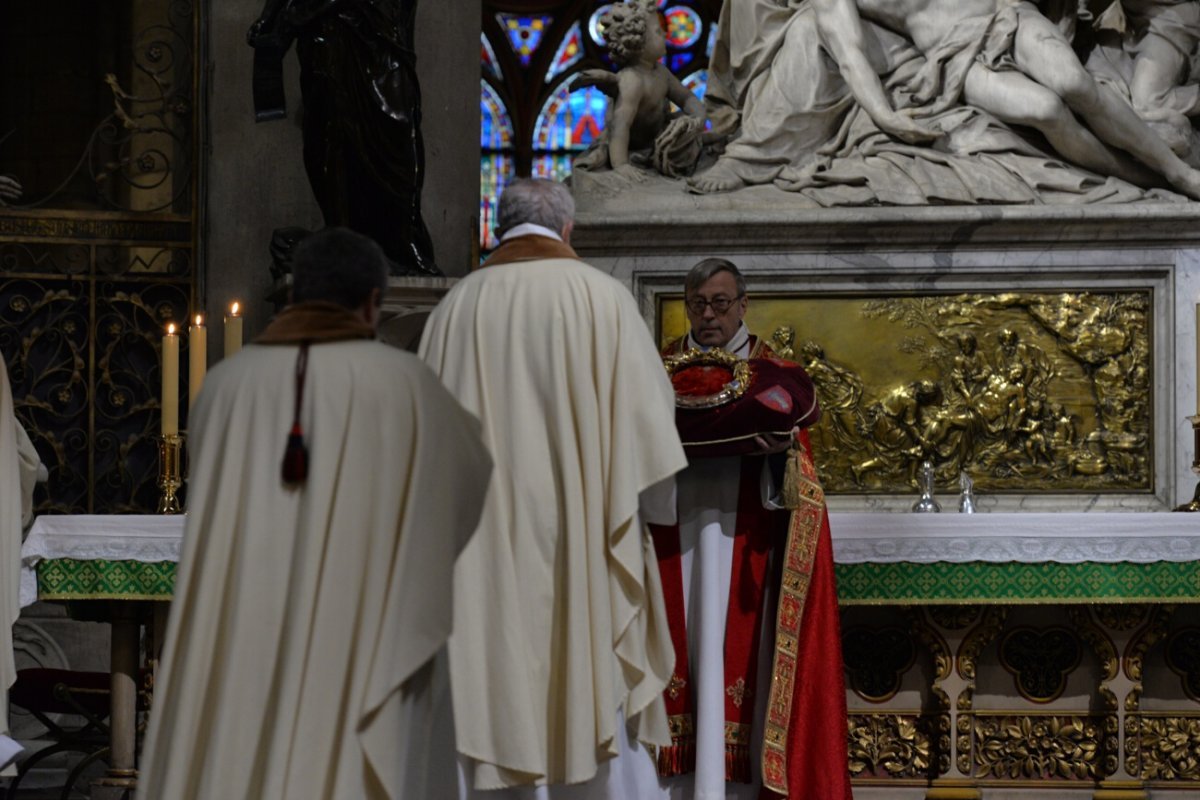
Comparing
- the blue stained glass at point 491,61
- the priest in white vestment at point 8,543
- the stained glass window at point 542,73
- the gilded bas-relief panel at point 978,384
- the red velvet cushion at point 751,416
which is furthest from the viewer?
the blue stained glass at point 491,61

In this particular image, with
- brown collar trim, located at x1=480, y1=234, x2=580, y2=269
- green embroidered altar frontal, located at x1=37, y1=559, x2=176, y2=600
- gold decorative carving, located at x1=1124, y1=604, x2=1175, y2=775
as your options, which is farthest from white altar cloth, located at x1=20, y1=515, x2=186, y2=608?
gold decorative carving, located at x1=1124, y1=604, x2=1175, y2=775

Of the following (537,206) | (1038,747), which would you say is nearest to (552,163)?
(1038,747)

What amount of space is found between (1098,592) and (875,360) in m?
1.91

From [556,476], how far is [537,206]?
66 centimetres

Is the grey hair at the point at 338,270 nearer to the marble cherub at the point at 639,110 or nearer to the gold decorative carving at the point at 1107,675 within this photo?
the gold decorative carving at the point at 1107,675

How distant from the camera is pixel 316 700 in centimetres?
381

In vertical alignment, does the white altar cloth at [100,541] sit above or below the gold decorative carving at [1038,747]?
above

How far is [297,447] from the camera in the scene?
3.81 m

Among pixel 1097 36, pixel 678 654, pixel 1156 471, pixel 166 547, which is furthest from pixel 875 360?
pixel 166 547

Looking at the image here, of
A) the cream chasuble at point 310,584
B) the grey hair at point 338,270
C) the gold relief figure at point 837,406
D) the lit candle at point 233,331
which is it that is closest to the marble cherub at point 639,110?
the gold relief figure at point 837,406

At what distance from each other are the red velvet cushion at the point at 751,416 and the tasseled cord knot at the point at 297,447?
2.03 meters

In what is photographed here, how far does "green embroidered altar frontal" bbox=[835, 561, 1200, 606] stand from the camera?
612 cm

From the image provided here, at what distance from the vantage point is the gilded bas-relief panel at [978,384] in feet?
25.4

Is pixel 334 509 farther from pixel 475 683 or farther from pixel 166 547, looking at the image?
pixel 166 547
